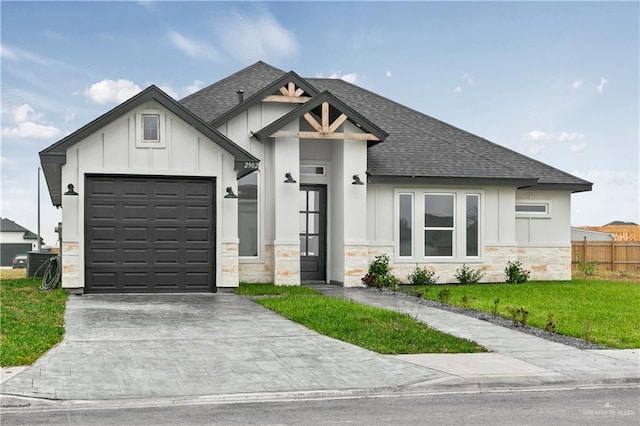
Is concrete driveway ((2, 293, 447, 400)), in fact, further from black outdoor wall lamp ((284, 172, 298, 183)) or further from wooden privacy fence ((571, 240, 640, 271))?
wooden privacy fence ((571, 240, 640, 271))

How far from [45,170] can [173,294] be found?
15.3ft

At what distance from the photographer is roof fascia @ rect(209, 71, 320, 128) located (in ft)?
67.4

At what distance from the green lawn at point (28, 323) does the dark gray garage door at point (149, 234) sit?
133cm

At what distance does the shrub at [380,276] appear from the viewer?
20.9 meters

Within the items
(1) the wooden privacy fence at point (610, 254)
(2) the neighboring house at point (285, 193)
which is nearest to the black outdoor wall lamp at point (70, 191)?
(2) the neighboring house at point (285, 193)

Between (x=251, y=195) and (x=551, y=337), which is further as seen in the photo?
(x=251, y=195)

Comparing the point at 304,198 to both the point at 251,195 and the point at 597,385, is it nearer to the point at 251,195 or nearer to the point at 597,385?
the point at 251,195

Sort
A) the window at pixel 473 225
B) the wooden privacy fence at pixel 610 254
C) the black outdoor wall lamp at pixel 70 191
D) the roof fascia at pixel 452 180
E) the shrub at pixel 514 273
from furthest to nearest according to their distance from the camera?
the wooden privacy fence at pixel 610 254, the shrub at pixel 514 273, the window at pixel 473 225, the roof fascia at pixel 452 180, the black outdoor wall lamp at pixel 70 191

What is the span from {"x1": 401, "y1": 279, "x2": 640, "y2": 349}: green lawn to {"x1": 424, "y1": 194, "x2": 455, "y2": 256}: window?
4.05 ft

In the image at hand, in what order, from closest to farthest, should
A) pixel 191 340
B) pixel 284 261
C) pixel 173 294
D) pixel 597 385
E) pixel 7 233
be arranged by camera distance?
pixel 597 385, pixel 191 340, pixel 173 294, pixel 284 261, pixel 7 233

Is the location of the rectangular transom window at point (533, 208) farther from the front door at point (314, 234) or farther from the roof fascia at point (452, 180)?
Answer: the front door at point (314, 234)

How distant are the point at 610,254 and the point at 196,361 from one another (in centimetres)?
2681

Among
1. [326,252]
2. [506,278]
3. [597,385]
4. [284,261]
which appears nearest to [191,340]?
[597,385]

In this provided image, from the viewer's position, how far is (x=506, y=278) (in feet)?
75.5
